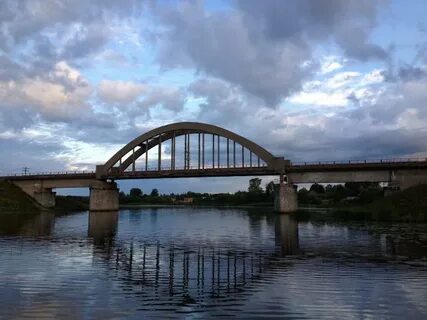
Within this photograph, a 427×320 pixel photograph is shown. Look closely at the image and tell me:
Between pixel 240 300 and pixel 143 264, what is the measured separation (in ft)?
30.4

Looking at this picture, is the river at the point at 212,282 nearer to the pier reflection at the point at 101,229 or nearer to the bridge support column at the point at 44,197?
the pier reflection at the point at 101,229

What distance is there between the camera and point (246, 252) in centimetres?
2816

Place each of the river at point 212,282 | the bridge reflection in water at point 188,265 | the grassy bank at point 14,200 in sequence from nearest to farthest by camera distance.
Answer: the river at point 212,282 < the bridge reflection in water at point 188,265 < the grassy bank at point 14,200

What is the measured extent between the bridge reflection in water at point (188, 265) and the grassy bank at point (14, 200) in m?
71.4

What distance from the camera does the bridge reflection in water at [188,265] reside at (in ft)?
54.2

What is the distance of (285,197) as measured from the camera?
3529 inches

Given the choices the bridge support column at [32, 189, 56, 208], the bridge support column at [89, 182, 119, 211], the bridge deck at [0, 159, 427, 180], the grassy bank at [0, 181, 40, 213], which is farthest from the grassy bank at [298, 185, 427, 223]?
the bridge support column at [32, 189, 56, 208]

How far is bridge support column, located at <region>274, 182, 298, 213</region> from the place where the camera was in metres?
89.3

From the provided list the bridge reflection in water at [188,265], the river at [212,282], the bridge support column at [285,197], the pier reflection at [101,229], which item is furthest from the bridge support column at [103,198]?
the river at [212,282]

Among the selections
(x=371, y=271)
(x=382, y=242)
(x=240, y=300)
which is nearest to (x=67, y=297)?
(x=240, y=300)

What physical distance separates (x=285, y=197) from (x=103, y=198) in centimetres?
4790

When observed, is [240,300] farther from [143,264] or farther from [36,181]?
[36,181]

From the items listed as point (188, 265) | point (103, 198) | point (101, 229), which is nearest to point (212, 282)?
point (188, 265)

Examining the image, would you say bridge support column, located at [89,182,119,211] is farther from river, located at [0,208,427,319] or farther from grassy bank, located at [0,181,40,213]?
river, located at [0,208,427,319]
